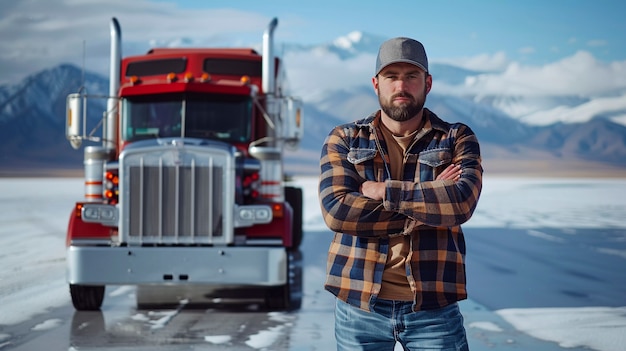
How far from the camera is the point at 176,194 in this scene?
8.69m

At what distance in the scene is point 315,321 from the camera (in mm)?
8398

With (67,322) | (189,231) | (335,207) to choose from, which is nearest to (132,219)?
(189,231)

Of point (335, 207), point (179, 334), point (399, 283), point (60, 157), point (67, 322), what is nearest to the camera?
point (399, 283)

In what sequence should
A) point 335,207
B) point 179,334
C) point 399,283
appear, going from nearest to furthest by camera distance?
point 399,283
point 335,207
point 179,334

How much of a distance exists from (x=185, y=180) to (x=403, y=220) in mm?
5593

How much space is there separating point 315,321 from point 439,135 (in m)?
5.22

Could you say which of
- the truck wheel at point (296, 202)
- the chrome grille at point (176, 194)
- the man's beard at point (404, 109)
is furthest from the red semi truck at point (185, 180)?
the man's beard at point (404, 109)

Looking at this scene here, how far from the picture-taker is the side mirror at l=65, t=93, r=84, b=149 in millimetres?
9242

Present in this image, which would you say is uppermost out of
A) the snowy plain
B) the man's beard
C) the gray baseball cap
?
the gray baseball cap

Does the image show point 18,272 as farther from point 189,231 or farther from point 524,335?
point 524,335

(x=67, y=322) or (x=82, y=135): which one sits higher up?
(x=82, y=135)

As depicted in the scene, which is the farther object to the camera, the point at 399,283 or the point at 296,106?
the point at 296,106

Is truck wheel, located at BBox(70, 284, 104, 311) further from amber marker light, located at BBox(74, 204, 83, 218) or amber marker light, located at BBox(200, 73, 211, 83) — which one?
amber marker light, located at BBox(200, 73, 211, 83)

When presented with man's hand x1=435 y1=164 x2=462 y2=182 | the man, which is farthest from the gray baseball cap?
man's hand x1=435 y1=164 x2=462 y2=182
